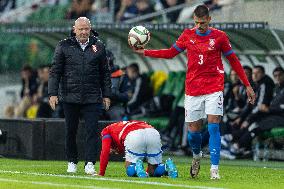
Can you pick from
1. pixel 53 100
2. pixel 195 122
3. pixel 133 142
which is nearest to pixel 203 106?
pixel 195 122

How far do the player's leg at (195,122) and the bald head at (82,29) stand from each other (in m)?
1.58

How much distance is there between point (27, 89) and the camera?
96.6 ft

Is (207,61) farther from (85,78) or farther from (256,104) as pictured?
(256,104)

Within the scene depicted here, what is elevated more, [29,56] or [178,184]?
[29,56]

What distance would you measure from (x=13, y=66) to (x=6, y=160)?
12013 millimetres

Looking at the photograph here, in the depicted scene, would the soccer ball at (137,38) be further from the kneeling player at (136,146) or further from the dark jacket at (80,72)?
the kneeling player at (136,146)

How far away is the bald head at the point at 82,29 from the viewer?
15.1 metres

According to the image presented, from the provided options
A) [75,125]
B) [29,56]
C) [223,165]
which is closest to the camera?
[75,125]

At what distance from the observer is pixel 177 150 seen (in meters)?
24.0

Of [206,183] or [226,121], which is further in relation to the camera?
[226,121]

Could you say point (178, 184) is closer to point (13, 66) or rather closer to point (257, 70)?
point (257, 70)

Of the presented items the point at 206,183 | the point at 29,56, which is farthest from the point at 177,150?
the point at 206,183

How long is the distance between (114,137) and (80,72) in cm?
107

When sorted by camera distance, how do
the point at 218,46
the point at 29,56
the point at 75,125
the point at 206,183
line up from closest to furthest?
the point at 206,183, the point at 218,46, the point at 75,125, the point at 29,56
